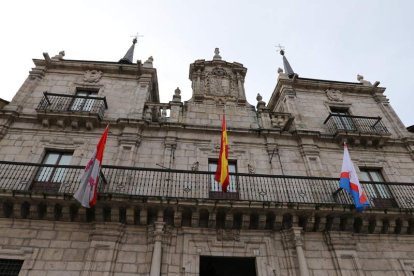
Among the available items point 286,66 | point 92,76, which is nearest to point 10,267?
point 92,76

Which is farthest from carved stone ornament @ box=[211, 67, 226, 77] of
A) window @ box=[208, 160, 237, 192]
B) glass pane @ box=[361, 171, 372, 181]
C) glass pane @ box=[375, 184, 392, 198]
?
glass pane @ box=[375, 184, 392, 198]

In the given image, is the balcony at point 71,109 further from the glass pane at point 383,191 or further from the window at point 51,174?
the glass pane at point 383,191

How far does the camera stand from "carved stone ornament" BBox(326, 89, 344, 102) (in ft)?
50.2

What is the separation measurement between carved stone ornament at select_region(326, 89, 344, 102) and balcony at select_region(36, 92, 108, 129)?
10.9 metres

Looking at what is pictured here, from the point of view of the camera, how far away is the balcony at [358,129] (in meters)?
12.5

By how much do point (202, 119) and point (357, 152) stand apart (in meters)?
6.61

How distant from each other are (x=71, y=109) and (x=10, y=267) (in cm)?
640

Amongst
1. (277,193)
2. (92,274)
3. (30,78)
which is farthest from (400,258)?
(30,78)

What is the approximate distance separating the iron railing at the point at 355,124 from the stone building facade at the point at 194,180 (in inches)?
2.6

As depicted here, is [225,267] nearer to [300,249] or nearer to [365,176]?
[300,249]

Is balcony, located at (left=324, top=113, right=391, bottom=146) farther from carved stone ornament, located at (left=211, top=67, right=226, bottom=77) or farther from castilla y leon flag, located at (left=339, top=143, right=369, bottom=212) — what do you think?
carved stone ornament, located at (left=211, top=67, right=226, bottom=77)

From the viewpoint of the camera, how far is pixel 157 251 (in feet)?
27.0

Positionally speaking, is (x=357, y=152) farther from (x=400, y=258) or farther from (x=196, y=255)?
(x=196, y=255)

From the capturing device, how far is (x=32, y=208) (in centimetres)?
874
